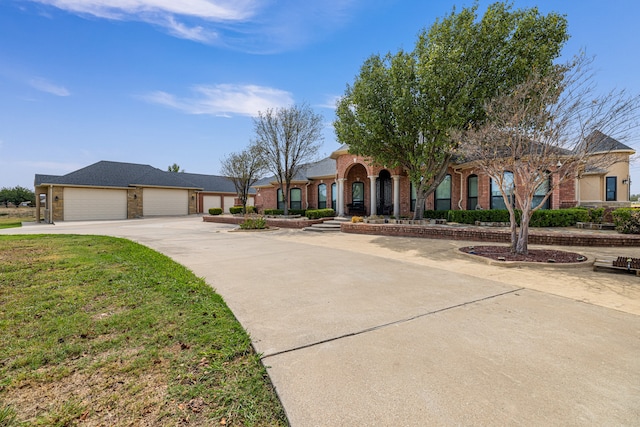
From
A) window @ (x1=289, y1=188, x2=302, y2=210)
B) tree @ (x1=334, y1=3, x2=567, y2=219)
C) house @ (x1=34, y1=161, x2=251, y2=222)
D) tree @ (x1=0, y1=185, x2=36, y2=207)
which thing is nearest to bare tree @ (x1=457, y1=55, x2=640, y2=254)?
tree @ (x1=334, y1=3, x2=567, y2=219)

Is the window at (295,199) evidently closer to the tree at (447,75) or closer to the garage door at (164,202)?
the tree at (447,75)

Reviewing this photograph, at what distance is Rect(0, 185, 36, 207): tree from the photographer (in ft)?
156

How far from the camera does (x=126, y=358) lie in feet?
8.73

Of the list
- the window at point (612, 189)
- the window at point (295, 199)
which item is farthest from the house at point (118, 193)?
the window at point (612, 189)

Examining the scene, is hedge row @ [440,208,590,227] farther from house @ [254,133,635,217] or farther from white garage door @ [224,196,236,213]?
white garage door @ [224,196,236,213]

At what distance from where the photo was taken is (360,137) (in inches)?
504

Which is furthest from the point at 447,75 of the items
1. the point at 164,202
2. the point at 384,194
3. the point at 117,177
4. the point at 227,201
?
the point at 227,201

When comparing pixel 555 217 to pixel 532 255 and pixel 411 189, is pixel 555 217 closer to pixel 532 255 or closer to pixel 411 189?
pixel 532 255

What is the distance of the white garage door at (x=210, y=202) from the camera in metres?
36.3

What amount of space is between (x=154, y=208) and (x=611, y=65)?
113 ft

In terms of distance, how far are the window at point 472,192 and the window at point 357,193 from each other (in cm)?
672

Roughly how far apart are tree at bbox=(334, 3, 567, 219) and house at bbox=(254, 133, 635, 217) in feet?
10.6

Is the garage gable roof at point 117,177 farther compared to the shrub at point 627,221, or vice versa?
the garage gable roof at point 117,177

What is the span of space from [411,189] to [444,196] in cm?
193
